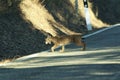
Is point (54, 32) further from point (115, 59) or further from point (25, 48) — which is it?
point (115, 59)

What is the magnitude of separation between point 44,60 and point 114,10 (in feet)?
138

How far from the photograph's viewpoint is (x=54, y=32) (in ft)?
97.5

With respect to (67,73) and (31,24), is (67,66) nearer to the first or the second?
(67,73)

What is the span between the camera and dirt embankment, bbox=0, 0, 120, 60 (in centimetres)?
2223

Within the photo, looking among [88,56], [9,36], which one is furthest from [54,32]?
[88,56]

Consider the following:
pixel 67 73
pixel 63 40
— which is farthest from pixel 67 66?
pixel 63 40

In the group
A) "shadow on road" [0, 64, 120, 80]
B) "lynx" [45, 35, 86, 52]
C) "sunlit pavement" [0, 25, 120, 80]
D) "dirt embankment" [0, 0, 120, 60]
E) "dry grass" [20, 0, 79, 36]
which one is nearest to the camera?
"shadow on road" [0, 64, 120, 80]

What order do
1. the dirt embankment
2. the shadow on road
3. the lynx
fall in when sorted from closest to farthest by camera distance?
the shadow on road
the lynx
the dirt embankment

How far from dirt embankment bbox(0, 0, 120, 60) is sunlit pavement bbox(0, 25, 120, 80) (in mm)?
2206

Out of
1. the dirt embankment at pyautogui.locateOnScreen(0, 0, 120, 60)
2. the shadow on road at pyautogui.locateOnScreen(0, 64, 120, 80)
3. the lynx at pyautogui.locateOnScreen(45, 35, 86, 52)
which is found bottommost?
the shadow on road at pyautogui.locateOnScreen(0, 64, 120, 80)

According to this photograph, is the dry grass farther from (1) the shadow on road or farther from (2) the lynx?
(1) the shadow on road

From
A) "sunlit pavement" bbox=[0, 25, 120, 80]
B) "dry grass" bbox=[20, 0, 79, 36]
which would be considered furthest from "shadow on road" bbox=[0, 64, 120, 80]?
"dry grass" bbox=[20, 0, 79, 36]

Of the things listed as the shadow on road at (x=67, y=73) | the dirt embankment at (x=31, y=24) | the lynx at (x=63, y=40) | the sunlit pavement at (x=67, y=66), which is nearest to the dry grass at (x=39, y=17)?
the dirt embankment at (x=31, y=24)

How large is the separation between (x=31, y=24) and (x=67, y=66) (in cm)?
1302
